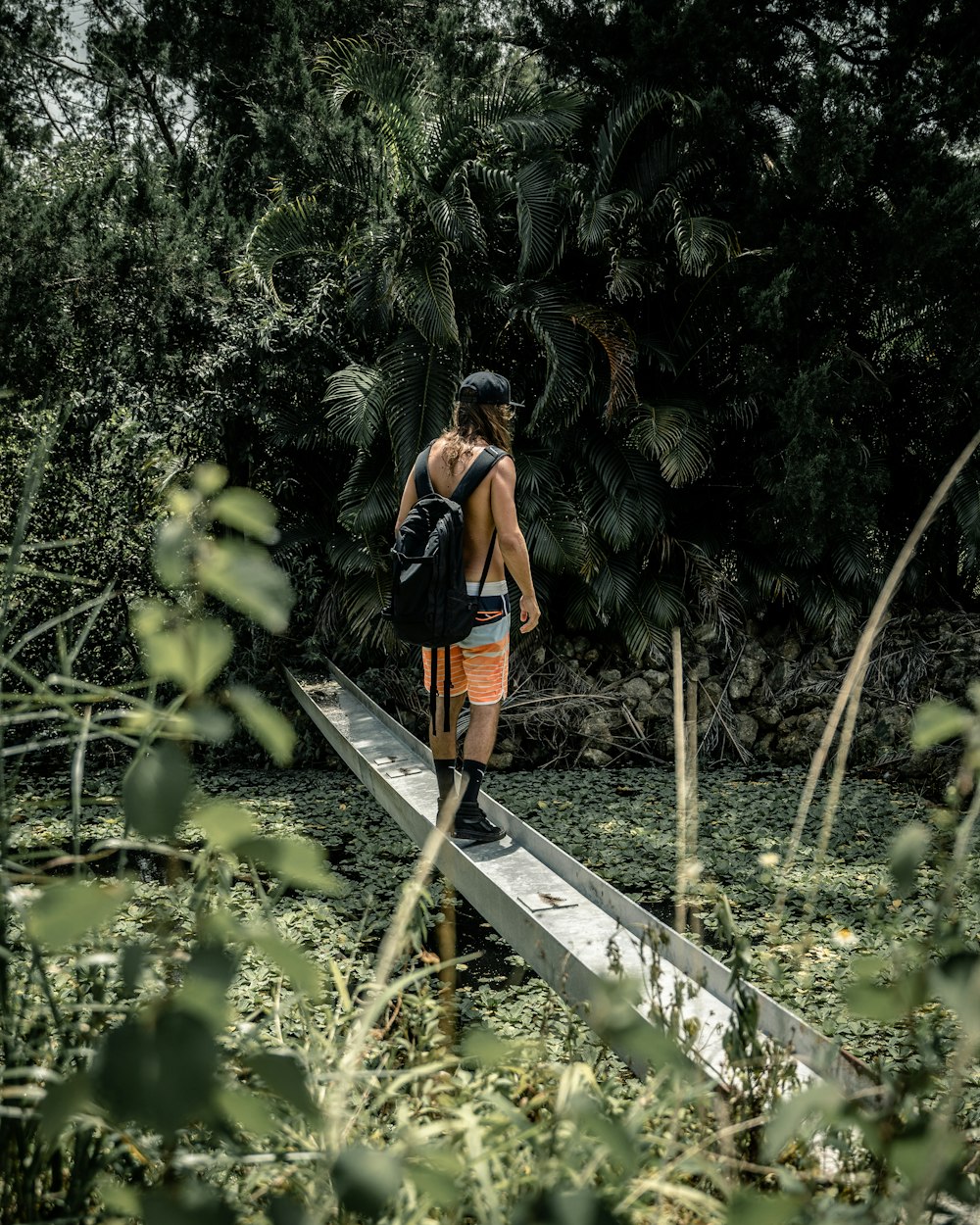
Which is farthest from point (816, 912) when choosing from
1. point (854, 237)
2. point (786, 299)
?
point (854, 237)

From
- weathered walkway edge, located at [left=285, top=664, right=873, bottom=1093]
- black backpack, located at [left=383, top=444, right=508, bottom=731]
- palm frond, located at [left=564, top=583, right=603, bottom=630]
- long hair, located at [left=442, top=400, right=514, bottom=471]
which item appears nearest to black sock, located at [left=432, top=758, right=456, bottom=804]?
weathered walkway edge, located at [left=285, top=664, right=873, bottom=1093]

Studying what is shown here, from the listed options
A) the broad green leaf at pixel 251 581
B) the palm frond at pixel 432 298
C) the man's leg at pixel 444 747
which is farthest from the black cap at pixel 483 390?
the broad green leaf at pixel 251 581

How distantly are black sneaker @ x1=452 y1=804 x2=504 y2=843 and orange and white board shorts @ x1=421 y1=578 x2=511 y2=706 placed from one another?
425 millimetres

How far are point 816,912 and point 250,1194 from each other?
124 inches

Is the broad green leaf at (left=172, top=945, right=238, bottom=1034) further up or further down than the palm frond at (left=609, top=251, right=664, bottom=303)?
further down

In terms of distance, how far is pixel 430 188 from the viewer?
7.25 metres

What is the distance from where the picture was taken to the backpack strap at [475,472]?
157 inches

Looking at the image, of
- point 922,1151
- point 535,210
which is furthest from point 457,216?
point 922,1151

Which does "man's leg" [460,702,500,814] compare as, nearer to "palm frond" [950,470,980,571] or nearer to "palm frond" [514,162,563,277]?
"palm frond" [514,162,563,277]

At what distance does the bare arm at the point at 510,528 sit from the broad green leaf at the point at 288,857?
288 cm

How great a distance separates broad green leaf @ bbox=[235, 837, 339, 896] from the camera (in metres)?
1.02

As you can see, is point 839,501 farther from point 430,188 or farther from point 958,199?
point 430,188

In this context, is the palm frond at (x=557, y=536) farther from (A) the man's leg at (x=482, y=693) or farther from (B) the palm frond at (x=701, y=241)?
(A) the man's leg at (x=482, y=693)

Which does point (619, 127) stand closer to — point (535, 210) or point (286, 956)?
point (535, 210)
